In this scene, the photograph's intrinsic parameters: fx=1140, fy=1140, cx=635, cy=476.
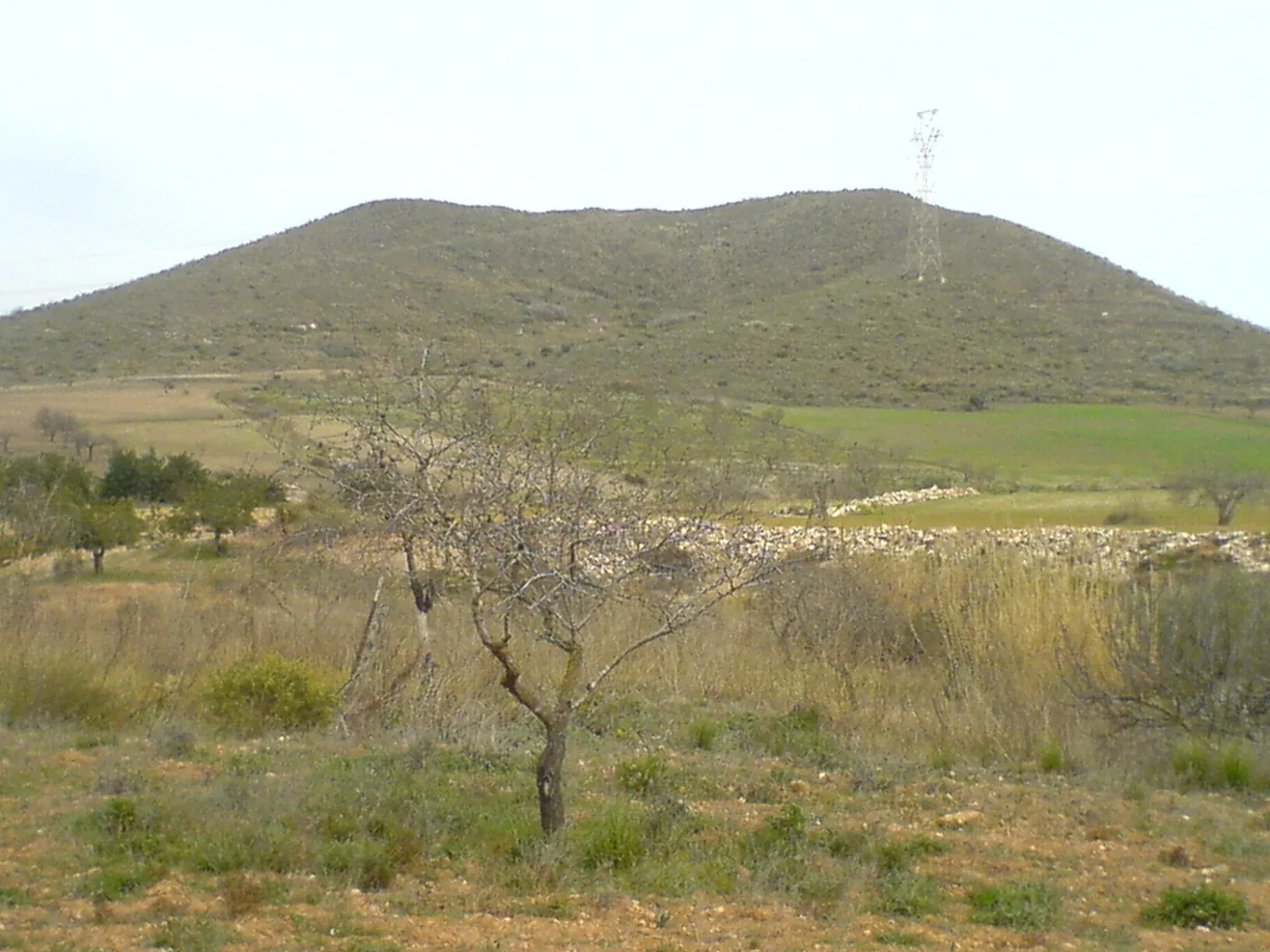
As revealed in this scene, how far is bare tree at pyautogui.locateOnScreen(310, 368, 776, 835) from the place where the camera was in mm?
5836

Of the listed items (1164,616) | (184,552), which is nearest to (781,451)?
(184,552)

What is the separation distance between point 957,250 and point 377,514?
7285cm

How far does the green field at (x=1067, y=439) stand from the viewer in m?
30.8

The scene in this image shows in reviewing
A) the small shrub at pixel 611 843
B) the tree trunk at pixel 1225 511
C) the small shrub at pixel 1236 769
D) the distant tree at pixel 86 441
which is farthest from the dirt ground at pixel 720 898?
the distant tree at pixel 86 441

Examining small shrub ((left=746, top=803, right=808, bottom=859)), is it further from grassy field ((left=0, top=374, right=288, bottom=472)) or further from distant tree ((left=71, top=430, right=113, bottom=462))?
distant tree ((left=71, top=430, right=113, bottom=462))

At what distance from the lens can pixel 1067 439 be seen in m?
37.7

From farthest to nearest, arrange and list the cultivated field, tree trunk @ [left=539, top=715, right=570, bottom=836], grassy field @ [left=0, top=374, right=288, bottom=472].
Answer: grassy field @ [left=0, top=374, right=288, bottom=472] < tree trunk @ [left=539, top=715, right=570, bottom=836] < the cultivated field

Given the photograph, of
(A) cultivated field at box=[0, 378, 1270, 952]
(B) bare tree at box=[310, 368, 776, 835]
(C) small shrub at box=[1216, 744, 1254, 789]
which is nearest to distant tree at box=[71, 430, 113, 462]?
(A) cultivated field at box=[0, 378, 1270, 952]

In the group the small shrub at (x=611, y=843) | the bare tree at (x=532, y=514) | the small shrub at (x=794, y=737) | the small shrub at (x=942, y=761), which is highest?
the bare tree at (x=532, y=514)

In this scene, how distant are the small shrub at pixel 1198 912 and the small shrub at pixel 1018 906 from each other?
428mm

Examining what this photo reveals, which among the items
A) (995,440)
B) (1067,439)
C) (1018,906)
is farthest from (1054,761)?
(1067,439)

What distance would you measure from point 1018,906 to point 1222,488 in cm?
1797

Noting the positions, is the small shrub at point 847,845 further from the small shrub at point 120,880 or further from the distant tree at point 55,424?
the distant tree at point 55,424

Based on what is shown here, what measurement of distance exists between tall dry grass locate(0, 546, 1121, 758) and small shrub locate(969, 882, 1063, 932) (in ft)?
11.7
